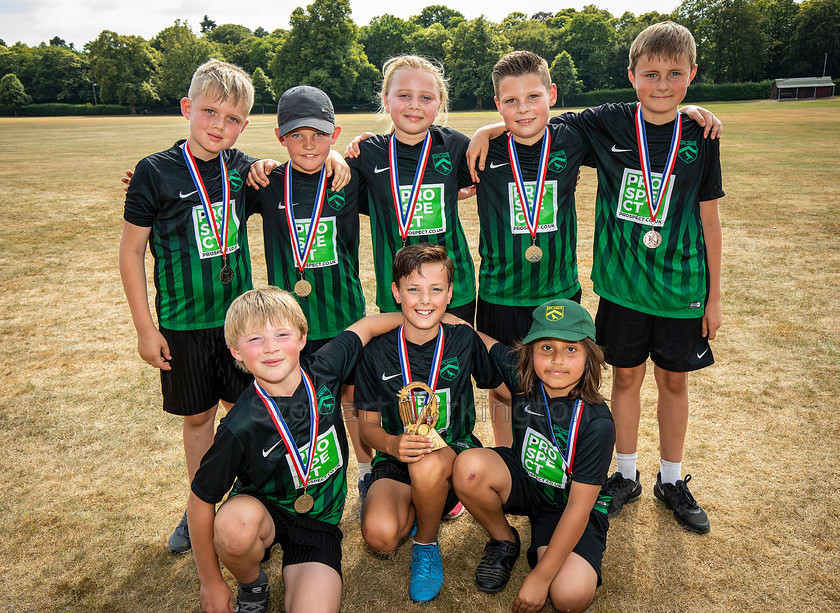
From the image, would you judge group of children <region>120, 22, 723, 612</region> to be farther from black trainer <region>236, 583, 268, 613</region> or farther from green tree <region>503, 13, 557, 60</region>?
green tree <region>503, 13, 557, 60</region>

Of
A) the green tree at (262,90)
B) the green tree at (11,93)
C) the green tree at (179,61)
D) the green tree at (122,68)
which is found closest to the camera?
the green tree at (11,93)

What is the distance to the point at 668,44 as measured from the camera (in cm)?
300

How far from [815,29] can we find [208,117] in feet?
257

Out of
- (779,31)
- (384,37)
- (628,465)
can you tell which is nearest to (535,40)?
(384,37)

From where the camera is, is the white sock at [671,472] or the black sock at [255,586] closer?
the black sock at [255,586]

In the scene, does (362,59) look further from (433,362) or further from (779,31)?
(433,362)

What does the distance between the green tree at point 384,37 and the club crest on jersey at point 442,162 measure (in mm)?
95968

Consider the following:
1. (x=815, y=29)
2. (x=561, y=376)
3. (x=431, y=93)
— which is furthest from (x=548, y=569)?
(x=815, y=29)

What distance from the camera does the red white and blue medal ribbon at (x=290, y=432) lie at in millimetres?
2576

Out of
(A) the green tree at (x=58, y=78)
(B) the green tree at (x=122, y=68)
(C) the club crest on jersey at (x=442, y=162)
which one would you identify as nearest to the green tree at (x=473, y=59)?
(B) the green tree at (x=122, y=68)

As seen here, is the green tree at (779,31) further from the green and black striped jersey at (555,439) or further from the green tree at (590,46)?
the green and black striped jersey at (555,439)

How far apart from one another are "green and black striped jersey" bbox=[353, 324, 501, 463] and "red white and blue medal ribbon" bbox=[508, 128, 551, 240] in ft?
2.37

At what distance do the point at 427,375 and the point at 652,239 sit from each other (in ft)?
4.64

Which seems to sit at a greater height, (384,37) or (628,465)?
(384,37)
